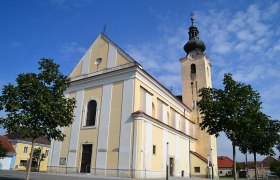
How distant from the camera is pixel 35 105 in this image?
12.8m

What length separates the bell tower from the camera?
3735 cm

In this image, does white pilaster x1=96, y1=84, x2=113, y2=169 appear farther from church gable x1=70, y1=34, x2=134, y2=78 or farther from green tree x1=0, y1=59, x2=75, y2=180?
green tree x1=0, y1=59, x2=75, y2=180

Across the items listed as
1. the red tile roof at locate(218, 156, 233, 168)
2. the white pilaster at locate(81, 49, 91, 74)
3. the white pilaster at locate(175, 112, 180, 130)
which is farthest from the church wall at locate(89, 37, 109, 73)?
the red tile roof at locate(218, 156, 233, 168)

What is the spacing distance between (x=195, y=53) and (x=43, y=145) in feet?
120

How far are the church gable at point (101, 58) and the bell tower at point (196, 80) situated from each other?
57.3 ft

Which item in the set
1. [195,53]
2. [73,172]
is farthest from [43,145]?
[195,53]

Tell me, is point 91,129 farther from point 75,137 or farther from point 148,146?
point 148,146

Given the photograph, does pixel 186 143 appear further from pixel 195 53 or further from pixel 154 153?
pixel 195 53

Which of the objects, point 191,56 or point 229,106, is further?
point 191,56

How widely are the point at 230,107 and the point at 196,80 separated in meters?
26.5

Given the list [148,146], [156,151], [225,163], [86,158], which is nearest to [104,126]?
[86,158]

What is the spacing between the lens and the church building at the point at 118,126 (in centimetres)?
2231

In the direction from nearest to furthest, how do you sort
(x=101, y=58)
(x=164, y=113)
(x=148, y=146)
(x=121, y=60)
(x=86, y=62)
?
(x=148, y=146), (x=121, y=60), (x=101, y=58), (x=86, y=62), (x=164, y=113)

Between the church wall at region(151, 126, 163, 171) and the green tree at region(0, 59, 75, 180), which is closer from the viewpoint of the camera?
the green tree at region(0, 59, 75, 180)
